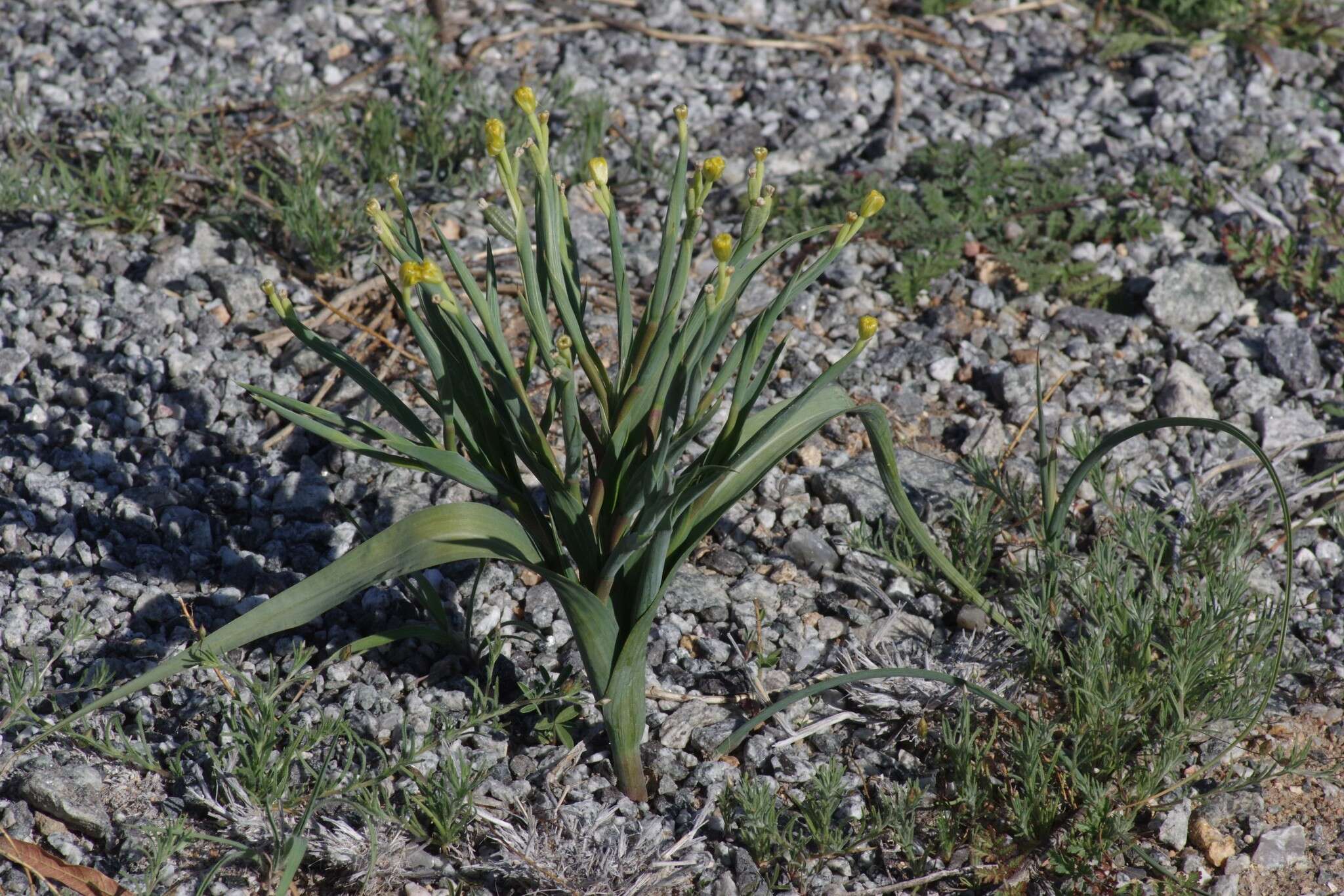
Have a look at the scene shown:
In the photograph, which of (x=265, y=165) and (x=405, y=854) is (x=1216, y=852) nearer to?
(x=405, y=854)

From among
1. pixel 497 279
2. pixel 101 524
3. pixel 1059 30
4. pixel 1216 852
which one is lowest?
pixel 1216 852

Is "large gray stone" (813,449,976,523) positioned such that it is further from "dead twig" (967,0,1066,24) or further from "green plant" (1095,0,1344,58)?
"dead twig" (967,0,1066,24)

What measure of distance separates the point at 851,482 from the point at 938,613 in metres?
0.36

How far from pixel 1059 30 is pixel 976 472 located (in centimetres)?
227

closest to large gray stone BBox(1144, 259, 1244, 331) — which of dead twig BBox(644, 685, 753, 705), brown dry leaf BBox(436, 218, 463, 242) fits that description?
dead twig BBox(644, 685, 753, 705)

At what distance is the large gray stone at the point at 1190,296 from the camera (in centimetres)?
299

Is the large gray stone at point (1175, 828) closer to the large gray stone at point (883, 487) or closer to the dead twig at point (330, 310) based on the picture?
the large gray stone at point (883, 487)

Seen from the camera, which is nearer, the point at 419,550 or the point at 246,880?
the point at 419,550

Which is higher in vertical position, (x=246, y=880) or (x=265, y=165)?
(x=265, y=165)

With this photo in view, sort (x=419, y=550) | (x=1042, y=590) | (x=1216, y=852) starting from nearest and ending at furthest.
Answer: (x=419, y=550)
(x=1216, y=852)
(x=1042, y=590)

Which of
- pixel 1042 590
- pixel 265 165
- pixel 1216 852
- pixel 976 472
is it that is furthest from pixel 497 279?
pixel 1216 852

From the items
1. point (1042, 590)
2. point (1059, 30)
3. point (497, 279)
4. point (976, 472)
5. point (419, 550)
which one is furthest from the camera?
point (1059, 30)

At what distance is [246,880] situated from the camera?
5.98 feet

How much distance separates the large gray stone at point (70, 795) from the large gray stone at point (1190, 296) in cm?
262
